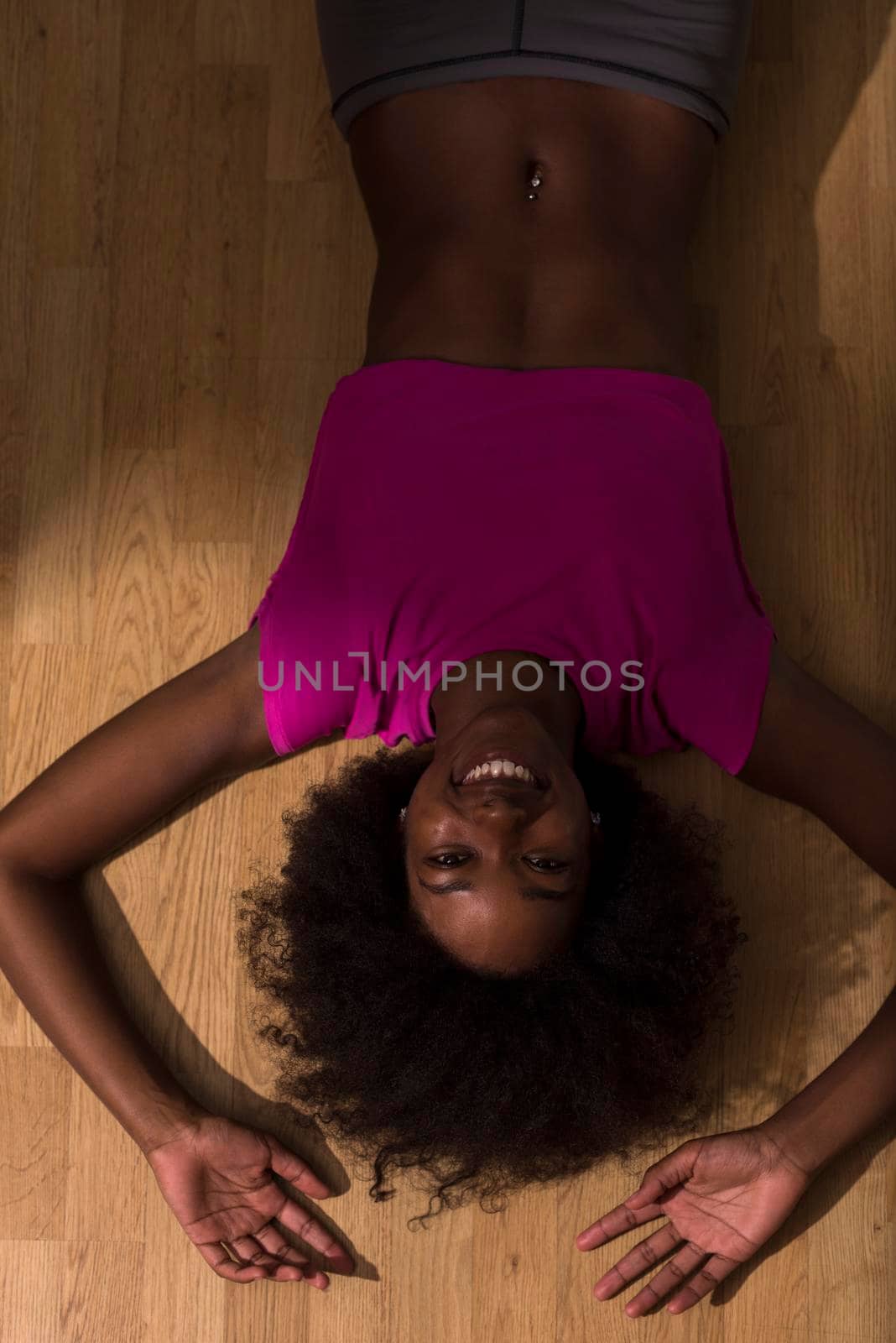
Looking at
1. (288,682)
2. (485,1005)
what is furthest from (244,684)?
(485,1005)

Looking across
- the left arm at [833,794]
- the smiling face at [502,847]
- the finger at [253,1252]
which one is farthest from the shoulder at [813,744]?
the finger at [253,1252]

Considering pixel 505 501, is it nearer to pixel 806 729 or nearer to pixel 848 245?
pixel 806 729

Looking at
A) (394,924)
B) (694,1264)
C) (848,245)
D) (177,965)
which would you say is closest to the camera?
(394,924)

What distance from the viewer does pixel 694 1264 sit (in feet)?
5.32

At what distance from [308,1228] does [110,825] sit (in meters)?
0.59

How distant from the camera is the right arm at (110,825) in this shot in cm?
160

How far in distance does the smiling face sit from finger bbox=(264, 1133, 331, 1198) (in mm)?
450

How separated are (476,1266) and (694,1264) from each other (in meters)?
0.29

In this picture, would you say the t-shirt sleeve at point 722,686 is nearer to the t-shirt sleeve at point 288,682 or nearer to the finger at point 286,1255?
the t-shirt sleeve at point 288,682

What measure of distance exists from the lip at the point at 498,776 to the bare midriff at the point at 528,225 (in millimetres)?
565

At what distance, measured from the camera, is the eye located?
1332mm

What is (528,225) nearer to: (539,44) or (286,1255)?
(539,44)

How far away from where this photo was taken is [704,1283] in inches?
63.8

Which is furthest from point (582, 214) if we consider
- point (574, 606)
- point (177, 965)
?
point (177, 965)
